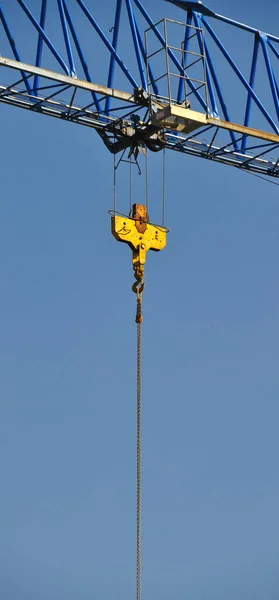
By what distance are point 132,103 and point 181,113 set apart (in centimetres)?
163

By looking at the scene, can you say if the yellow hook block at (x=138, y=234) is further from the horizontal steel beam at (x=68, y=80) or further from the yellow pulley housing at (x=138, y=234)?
the horizontal steel beam at (x=68, y=80)

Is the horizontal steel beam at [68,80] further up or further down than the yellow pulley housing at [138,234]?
further up

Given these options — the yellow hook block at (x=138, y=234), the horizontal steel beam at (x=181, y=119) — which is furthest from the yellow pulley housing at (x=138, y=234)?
the horizontal steel beam at (x=181, y=119)

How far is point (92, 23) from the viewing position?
178 ft

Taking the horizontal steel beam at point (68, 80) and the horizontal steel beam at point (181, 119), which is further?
the horizontal steel beam at point (181, 119)

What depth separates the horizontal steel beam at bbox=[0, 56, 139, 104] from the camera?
2061 inches

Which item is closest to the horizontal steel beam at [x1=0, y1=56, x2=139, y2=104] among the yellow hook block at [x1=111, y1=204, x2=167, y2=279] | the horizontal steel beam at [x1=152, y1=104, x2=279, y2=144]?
the horizontal steel beam at [x1=152, y1=104, x2=279, y2=144]

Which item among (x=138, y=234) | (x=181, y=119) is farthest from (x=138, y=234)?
(x=181, y=119)

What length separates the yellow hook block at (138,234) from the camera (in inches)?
2080

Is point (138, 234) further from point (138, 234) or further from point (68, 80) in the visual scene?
point (68, 80)

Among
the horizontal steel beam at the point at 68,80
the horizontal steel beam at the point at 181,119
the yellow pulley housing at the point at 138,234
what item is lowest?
the yellow pulley housing at the point at 138,234

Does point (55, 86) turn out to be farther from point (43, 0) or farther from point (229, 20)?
point (229, 20)

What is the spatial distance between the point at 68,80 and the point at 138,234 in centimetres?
448

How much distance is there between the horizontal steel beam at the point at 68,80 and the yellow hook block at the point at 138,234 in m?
3.30
